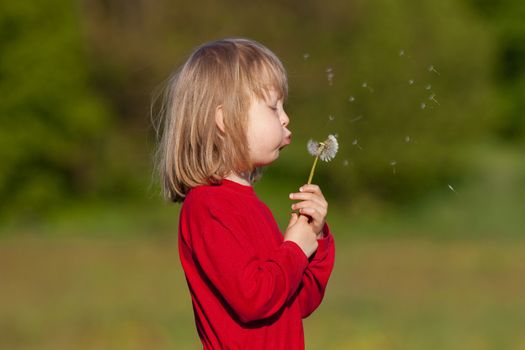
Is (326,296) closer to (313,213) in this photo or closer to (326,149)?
(326,149)

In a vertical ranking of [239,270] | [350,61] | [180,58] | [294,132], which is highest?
[350,61]

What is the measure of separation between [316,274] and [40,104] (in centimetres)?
2539

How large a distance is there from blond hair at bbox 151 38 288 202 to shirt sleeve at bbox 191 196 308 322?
130mm

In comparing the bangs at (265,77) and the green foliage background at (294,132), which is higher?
the green foliage background at (294,132)

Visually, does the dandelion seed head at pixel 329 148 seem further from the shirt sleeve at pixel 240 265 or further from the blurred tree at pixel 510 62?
the blurred tree at pixel 510 62

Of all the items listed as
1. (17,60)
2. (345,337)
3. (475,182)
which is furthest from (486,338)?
(475,182)

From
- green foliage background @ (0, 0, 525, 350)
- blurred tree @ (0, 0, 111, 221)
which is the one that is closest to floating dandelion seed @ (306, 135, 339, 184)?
green foliage background @ (0, 0, 525, 350)

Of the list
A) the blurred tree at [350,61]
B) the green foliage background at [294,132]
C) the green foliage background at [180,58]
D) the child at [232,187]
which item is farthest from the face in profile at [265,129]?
the blurred tree at [350,61]

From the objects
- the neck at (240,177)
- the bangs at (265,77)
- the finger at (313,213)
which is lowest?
the finger at (313,213)

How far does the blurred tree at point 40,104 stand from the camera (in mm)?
26969

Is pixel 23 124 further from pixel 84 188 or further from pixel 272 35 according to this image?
pixel 272 35

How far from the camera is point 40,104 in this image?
27.6 m

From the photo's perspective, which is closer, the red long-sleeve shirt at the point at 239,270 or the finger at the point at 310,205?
the red long-sleeve shirt at the point at 239,270

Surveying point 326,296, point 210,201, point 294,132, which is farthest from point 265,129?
point 294,132
